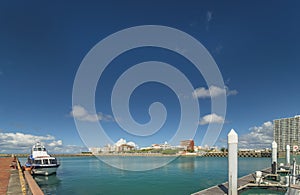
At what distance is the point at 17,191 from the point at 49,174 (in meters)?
28.4

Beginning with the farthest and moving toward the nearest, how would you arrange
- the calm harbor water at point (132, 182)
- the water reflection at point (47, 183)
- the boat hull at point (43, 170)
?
the boat hull at point (43, 170) → the water reflection at point (47, 183) → the calm harbor water at point (132, 182)

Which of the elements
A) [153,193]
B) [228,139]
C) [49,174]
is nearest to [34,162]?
[49,174]

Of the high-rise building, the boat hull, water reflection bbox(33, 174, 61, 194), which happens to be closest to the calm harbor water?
water reflection bbox(33, 174, 61, 194)

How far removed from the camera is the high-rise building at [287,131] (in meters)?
132

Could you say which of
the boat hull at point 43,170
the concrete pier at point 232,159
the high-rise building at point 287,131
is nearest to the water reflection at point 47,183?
the boat hull at point 43,170

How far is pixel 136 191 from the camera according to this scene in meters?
26.8

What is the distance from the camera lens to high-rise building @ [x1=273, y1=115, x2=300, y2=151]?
131500mm

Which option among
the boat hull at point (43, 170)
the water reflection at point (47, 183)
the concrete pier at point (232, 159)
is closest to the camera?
the concrete pier at point (232, 159)

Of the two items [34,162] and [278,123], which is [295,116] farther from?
[34,162]

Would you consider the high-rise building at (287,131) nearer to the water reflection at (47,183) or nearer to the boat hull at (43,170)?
the boat hull at (43,170)

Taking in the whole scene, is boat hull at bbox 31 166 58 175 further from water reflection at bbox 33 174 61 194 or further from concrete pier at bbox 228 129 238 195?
concrete pier at bbox 228 129 238 195

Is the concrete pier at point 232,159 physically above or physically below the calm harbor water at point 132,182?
above

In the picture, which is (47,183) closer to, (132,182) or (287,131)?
(132,182)

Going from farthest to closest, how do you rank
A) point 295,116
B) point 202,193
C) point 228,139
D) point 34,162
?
point 295,116 → point 34,162 → point 202,193 → point 228,139
